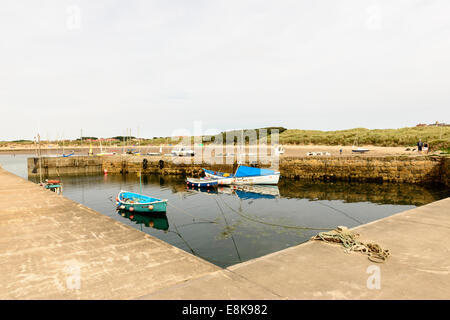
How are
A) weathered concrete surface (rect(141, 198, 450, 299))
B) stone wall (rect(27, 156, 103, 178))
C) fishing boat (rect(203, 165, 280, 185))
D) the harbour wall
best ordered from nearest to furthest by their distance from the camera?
1. weathered concrete surface (rect(141, 198, 450, 299))
2. the harbour wall
3. fishing boat (rect(203, 165, 280, 185))
4. stone wall (rect(27, 156, 103, 178))

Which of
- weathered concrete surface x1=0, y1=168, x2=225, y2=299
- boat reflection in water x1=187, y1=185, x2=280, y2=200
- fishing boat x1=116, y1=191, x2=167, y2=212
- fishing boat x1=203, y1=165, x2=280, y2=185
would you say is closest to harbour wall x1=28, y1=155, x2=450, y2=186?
fishing boat x1=203, y1=165, x2=280, y2=185

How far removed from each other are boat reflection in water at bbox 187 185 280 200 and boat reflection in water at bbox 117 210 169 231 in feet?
33.7

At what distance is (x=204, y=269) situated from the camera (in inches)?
211

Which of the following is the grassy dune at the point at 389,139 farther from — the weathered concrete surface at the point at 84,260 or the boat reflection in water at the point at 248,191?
the weathered concrete surface at the point at 84,260

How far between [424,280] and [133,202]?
66.5ft

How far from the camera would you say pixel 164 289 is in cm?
457

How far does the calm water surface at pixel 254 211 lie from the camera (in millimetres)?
14664

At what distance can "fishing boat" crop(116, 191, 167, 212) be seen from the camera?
2064 centimetres

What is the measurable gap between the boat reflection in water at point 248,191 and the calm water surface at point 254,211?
109 millimetres

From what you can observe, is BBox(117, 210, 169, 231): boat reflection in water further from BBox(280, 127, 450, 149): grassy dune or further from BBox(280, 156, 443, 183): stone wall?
BBox(280, 127, 450, 149): grassy dune

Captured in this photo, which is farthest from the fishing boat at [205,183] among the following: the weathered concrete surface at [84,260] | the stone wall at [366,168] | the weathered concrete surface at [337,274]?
the weathered concrete surface at [337,274]

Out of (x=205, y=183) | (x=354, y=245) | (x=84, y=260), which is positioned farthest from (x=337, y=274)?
(x=205, y=183)

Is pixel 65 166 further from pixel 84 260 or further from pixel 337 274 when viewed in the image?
pixel 337 274
